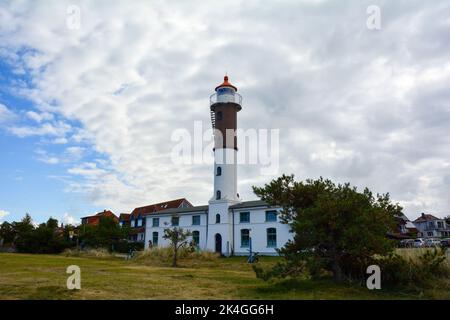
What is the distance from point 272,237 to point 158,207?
2806cm

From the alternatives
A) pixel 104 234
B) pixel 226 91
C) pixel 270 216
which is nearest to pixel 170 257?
pixel 270 216

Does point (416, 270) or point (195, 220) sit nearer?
point (416, 270)

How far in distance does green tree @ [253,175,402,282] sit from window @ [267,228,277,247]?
22.8 m

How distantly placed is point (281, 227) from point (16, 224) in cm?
3284

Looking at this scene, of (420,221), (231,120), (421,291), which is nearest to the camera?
(421,291)

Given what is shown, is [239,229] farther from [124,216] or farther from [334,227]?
[124,216]

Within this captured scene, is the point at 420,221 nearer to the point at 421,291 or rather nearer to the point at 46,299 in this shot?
the point at 421,291

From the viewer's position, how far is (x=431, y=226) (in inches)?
2574

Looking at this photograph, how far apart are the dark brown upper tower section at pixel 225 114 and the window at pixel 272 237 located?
9.05 meters

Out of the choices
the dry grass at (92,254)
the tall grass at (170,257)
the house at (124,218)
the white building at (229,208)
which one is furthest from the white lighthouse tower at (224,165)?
the house at (124,218)

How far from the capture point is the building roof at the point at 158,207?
2237 inches

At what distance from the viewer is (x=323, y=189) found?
481 inches

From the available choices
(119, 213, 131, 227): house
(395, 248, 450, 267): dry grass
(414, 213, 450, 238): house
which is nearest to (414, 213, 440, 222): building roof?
(414, 213, 450, 238): house
